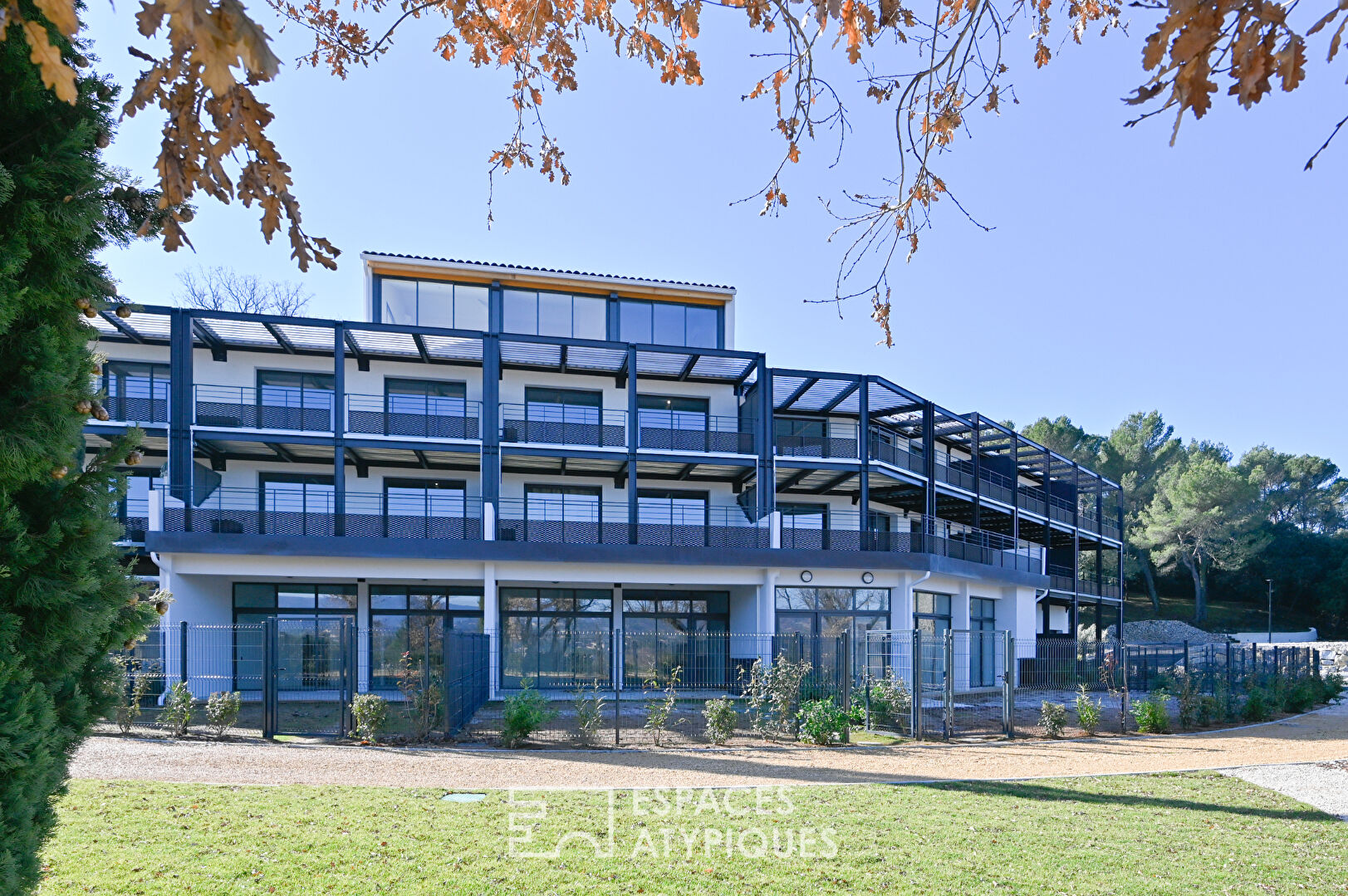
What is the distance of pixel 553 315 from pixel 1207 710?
1974 cm

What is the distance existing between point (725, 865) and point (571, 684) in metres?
14.2

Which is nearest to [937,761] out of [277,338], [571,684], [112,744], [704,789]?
[704,789]

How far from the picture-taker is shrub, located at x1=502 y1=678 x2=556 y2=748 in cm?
1348

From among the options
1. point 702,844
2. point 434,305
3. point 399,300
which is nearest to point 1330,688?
point 702,844

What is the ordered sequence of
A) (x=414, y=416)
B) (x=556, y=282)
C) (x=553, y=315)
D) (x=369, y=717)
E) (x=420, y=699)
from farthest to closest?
(x=553, y=315) → (x=556, y=282) → (x=414, y=416) → (x=420, y=699) → (x=369, y=717)

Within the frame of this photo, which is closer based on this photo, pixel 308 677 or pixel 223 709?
pixel 223 709

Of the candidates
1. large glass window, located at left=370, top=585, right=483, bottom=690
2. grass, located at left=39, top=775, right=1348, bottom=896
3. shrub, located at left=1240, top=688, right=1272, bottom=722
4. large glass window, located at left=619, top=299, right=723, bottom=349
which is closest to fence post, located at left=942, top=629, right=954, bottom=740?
grass, located at left=39, top=775, right=1348, bottom=896

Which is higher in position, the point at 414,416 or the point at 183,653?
the point at 414,416

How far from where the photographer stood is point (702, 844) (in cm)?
726

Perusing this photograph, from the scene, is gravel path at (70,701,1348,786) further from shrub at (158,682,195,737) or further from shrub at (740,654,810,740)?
shrub at (740,654,810,740)

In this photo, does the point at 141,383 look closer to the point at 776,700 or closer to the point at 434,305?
the point at 434,305

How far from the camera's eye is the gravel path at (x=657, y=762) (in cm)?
1043

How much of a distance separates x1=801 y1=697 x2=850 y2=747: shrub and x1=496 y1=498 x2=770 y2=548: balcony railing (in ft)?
30.5

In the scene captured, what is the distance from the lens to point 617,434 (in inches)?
1000
